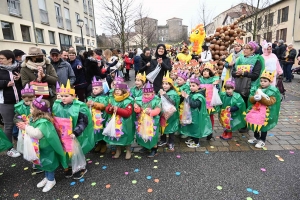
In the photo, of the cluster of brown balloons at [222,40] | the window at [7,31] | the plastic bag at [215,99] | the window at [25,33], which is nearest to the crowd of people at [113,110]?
the plastic bag at [215,99]

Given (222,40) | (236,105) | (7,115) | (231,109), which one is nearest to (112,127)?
(7,115)

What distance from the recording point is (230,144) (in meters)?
4.02

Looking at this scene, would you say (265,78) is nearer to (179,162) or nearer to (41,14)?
(179,162)

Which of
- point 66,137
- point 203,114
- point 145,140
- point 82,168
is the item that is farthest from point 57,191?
point 203,114

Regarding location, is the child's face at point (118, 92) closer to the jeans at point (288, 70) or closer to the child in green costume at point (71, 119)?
the child in green costume at point (71, 119)

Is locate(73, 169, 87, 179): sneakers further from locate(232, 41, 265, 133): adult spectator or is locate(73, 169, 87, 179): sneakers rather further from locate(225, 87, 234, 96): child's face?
locate(232, 41, 265, 133): adult spectator

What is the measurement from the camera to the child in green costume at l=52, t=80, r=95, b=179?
9.39 ft

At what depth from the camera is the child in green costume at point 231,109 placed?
12.9 feet

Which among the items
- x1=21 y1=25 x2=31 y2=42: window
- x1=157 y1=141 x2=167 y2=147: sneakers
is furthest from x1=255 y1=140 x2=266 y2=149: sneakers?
x1=21 y1=25 x2=31 y2=42: window

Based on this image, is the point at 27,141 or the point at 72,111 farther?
the point at 72,111

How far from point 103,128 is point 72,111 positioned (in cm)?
82

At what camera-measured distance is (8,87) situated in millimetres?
3646

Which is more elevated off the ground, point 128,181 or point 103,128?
point 103,128

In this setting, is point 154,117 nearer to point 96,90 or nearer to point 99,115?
point 99,115
